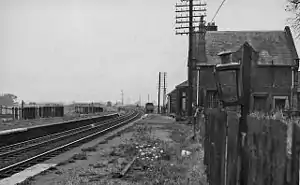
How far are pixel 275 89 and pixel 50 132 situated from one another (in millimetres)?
25129

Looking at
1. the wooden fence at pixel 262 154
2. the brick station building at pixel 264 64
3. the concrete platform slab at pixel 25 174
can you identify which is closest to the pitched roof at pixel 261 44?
the brick station building at pixel 264 64

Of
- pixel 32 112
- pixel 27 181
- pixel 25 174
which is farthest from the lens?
pixel 32 112

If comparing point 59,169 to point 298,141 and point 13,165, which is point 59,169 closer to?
point 13,165

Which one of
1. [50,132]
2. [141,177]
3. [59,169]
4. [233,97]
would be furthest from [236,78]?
[50,132]

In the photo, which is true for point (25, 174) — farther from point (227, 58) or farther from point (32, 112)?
point (32, 112)

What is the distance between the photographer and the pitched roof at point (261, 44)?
45.4m

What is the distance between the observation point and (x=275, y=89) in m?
43.1

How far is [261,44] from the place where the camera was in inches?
1906

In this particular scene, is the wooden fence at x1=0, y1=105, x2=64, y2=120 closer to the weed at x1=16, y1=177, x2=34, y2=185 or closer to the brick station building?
the brick station building

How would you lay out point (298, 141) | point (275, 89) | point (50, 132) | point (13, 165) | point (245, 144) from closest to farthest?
1. point (298, 141)
2. point (245, 144)
3. point (13, 165)
4. point (50, 132)
5. point (275, 89)

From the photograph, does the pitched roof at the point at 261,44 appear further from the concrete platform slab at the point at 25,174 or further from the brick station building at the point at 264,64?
the concrete platform slab at the point at 25,174

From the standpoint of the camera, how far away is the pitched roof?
1788 inches

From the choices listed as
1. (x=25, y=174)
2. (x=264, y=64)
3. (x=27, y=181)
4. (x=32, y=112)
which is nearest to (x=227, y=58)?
(x=27, y=181)

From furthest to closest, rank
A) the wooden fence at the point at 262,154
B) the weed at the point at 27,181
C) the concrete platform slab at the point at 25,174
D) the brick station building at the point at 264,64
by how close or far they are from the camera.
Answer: the brick station building at the point at 264,64
the concrete platform slab at the point at 25,174
the weed at the point at 27,181
the wooden fence at the point at 262,154
